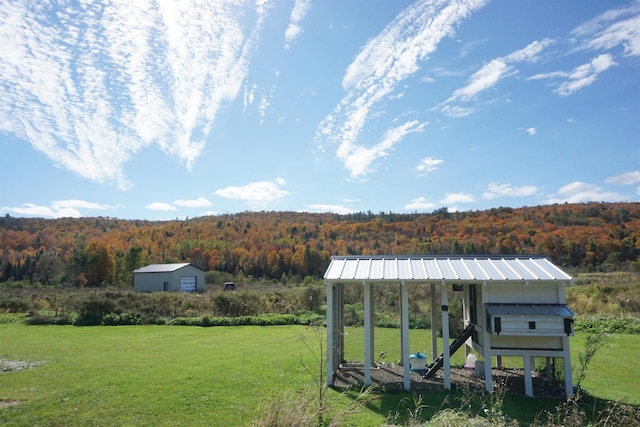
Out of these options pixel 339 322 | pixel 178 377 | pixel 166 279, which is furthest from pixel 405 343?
pixel 166 279

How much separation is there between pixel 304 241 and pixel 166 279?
1324 inches

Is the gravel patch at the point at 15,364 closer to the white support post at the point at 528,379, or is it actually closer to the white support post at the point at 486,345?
the white support post at the point at 486,345

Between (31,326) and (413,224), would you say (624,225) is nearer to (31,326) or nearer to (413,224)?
(413,224)

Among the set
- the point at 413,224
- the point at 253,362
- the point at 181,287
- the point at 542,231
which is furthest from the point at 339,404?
the point at 413,224

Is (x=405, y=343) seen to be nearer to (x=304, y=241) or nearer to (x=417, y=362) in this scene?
(x=417, y=362)

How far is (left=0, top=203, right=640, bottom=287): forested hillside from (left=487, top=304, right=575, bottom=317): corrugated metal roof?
1398 inches

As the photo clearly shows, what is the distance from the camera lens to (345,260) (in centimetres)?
981

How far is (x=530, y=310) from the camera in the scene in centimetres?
788

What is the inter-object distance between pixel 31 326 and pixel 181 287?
57.3 ft

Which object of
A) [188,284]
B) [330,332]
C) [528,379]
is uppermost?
[330,332]

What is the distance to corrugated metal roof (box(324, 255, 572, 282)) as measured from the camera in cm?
808

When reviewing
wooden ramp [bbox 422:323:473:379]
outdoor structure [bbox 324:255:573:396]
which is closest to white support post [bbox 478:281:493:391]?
outdoor structure [bbox 324:255:573:396]

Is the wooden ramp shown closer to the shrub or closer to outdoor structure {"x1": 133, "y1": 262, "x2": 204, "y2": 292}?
the shrub

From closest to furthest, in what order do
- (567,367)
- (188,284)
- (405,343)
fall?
(567,367) → (405,343) → (188,284)
